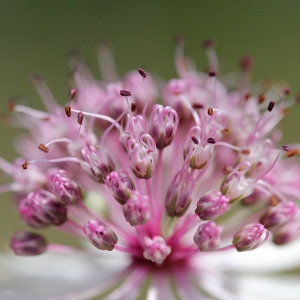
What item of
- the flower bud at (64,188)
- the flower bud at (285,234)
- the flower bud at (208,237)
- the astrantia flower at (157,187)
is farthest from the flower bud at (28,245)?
the flower bud at (285,234)

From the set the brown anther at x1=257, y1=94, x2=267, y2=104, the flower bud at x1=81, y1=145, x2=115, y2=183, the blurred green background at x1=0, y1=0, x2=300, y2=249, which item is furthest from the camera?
the blurred green background at x1=0, y1=0, x2=300, y2=249

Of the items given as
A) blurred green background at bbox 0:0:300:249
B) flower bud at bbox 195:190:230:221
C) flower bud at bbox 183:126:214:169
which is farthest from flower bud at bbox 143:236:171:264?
blurred green background at bbox 0:0:300:249

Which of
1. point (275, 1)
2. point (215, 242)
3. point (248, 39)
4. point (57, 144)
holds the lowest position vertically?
point (215, 242)

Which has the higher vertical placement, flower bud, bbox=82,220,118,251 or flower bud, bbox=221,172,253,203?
flower bud, bbox=221,172,253,203

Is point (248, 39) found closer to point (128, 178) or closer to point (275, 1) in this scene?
point (275, 1)

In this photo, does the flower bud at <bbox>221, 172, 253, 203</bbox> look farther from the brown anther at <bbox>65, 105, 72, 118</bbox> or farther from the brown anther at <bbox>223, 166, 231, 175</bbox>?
the brown anther at <bbox>65, 105, 72, 118</bbox>

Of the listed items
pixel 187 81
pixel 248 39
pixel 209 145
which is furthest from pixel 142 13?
pixel 209 145

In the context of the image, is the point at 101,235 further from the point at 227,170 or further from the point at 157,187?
the point at 227,170
